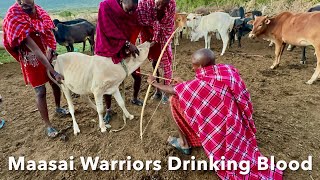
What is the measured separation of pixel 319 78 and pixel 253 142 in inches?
143

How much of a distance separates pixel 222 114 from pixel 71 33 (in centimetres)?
673

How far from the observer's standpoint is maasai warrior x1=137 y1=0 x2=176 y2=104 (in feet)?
11.8

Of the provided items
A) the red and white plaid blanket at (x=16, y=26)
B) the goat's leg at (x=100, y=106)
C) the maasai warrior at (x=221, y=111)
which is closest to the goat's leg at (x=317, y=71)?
the maasai warrior at (x=221, y=111)

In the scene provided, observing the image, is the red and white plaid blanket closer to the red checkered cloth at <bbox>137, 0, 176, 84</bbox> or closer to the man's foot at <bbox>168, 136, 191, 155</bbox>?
the red checkered cloth at <bbox>137, 0, 176, 84</bbox>

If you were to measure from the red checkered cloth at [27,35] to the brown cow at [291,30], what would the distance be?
14.8ft

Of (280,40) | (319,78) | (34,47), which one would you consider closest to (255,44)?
(280,40)

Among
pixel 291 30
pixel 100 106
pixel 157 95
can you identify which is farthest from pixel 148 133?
pixel 291 30

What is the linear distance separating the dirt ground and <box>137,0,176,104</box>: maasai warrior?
0.78 meters

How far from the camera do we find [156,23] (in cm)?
373

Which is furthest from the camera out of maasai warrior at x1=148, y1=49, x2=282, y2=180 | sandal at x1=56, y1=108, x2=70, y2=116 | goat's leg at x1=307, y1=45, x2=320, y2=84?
goat's leg at x1=307, y1=45, x2=320, y2=84

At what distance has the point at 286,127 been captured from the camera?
3.55 m

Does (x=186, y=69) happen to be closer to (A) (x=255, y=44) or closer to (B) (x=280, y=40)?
(B) (x=280, y=40)

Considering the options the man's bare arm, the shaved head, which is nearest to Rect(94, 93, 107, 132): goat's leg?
the man's bare arm

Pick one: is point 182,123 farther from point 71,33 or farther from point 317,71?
point 71,33
